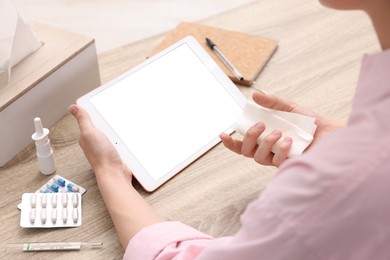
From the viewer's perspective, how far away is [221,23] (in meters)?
1.34

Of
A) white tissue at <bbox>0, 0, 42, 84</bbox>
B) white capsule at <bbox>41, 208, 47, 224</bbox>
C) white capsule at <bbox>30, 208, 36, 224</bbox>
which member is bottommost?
white capsule at <bbox>41, 208, 47, 224</bbox>

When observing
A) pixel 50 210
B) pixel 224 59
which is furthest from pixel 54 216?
pixel 224 59

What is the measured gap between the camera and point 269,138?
91 centimetres

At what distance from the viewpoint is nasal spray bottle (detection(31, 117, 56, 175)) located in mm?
921

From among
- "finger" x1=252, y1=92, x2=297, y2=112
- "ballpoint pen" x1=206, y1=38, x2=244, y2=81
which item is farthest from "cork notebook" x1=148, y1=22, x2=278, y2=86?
"finger" x1=252, y1=92, x2=297, y2=112

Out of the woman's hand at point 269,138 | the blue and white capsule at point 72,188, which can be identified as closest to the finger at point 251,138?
the woman's hand at point 269,138

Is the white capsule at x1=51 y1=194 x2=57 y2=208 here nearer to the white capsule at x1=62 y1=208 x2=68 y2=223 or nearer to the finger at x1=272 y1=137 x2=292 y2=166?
the white capsule at x1=62 y1=208 x2=68 y2=223

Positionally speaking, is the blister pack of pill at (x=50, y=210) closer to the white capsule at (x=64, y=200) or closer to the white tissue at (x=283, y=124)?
the white capsule at (x=64, y=200)

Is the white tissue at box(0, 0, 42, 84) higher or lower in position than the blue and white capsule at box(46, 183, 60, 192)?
higher

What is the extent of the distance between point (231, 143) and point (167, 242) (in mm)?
231

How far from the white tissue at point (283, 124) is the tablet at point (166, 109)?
0.30ft

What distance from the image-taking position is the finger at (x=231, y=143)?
0.96 meters

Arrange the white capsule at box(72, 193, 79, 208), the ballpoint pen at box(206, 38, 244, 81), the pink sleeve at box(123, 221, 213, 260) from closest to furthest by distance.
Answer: the pink sleeve at box(123, 221, 213, 260) < the white capsule at box(72, 193, 79, 208) < the ballpoint pen at box(206, 38, 244, 81)

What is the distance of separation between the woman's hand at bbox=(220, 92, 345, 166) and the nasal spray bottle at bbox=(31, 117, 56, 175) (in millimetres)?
290
